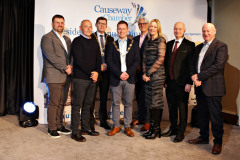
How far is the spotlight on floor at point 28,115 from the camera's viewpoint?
3.77 meters

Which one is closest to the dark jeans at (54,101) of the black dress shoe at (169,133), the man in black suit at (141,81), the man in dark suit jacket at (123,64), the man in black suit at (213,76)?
the man in dark suit jacket at (123,64)

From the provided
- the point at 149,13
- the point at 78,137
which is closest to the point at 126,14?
the point at 149,13

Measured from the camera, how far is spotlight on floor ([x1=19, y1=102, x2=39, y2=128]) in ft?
12.4

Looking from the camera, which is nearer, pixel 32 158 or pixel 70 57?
pixel 32 158

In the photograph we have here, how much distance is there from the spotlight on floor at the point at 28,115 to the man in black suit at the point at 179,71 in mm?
2170

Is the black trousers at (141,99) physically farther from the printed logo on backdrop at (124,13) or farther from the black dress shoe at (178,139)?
the printed logo on backdrop at (124,13)

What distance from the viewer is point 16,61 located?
177 inches

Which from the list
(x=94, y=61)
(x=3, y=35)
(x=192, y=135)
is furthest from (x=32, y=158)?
(x=3, y=35)

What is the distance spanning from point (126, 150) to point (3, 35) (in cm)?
316

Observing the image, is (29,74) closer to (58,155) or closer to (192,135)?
(58,155)

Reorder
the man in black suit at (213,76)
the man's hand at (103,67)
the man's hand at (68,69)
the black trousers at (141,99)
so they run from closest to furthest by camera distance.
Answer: the man in black suit at (213,76)
the man's hand at (68,69)
the man's hand at (103,67)
the black trousers at (141,99)

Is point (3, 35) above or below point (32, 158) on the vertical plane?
above

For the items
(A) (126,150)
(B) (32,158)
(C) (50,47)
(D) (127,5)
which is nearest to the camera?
(B) (32,158)

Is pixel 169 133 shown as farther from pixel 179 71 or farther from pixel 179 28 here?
pixel 179 28
